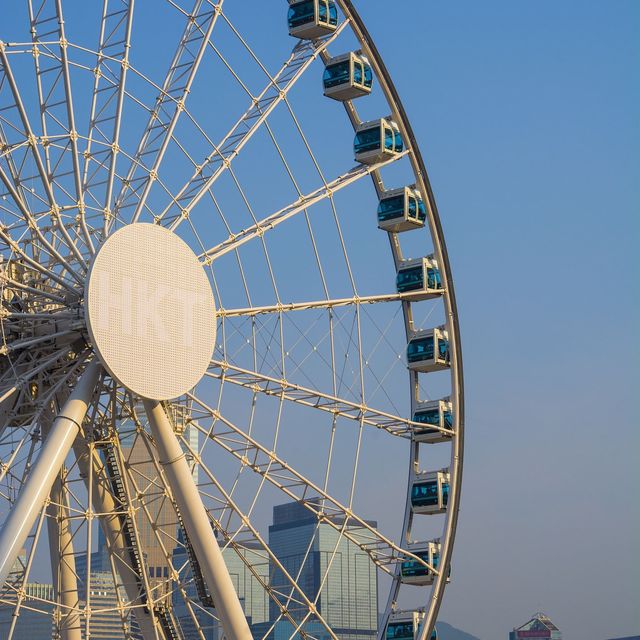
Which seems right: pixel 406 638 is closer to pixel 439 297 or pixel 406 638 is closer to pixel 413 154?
pixel 439 297

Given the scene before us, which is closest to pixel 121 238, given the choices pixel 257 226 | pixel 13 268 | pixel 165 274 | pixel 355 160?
pixel 165 274

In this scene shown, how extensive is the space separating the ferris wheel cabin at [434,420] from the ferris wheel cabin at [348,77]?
10.6 m

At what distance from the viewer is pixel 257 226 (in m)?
42.2

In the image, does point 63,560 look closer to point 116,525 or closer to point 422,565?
point 116,525

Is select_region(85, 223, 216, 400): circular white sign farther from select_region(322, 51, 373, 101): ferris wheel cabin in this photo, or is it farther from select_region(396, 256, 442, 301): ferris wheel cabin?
select_region(322, 51, 373, 101): ferris wheel cabin

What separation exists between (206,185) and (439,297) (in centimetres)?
1011

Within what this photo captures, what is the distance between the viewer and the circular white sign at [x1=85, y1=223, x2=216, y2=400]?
115 feet

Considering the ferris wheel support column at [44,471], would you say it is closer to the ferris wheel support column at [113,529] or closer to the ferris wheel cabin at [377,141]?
the ferris wheel support column at [113,529]

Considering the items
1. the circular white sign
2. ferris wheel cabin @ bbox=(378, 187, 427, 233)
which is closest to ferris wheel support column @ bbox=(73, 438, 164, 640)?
the circular white sign

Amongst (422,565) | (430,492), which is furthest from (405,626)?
(430,492)

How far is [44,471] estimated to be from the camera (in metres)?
34.2

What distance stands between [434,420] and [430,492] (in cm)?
232

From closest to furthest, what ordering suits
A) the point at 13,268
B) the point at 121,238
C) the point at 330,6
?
the point at 121,238, the point at 13,268, the point at 330,6

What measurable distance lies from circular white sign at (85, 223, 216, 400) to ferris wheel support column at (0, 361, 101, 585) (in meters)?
1.29
